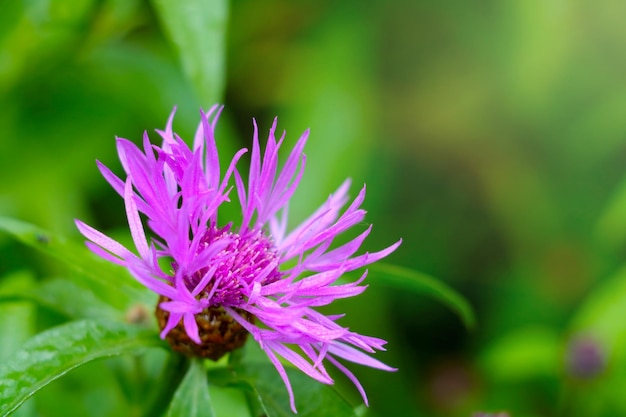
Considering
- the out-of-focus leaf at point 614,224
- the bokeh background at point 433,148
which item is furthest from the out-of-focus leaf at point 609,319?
the out-of-focus leaf at point 614,224

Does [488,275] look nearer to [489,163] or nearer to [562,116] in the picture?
[489,163]

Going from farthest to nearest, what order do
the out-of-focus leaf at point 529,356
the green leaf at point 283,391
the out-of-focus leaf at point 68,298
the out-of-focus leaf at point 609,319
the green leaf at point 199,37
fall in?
the out-of-focus leaf at point 529,356 < the out-of-focus leaf at point 609,319 < the green leaf at point 199,37 < the out-of-focus leaf at point 68,298 < the green leaf at point 283,391

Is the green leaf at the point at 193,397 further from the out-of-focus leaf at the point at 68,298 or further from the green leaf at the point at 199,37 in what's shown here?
the green leaf at the point at 199,37

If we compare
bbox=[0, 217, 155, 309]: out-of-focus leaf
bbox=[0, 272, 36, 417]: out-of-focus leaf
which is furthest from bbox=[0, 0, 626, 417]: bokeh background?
bbox=[0, 217, 155, 309]: out-of-focus leaf

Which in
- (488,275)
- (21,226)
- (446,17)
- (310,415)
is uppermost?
(446,17)

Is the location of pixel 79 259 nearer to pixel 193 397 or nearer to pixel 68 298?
pixel 68 298

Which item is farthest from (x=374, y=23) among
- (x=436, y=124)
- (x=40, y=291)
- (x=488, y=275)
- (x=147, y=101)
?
(x=40, y=291)

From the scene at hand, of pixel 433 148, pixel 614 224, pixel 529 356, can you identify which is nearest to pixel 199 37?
pixel 529 356
